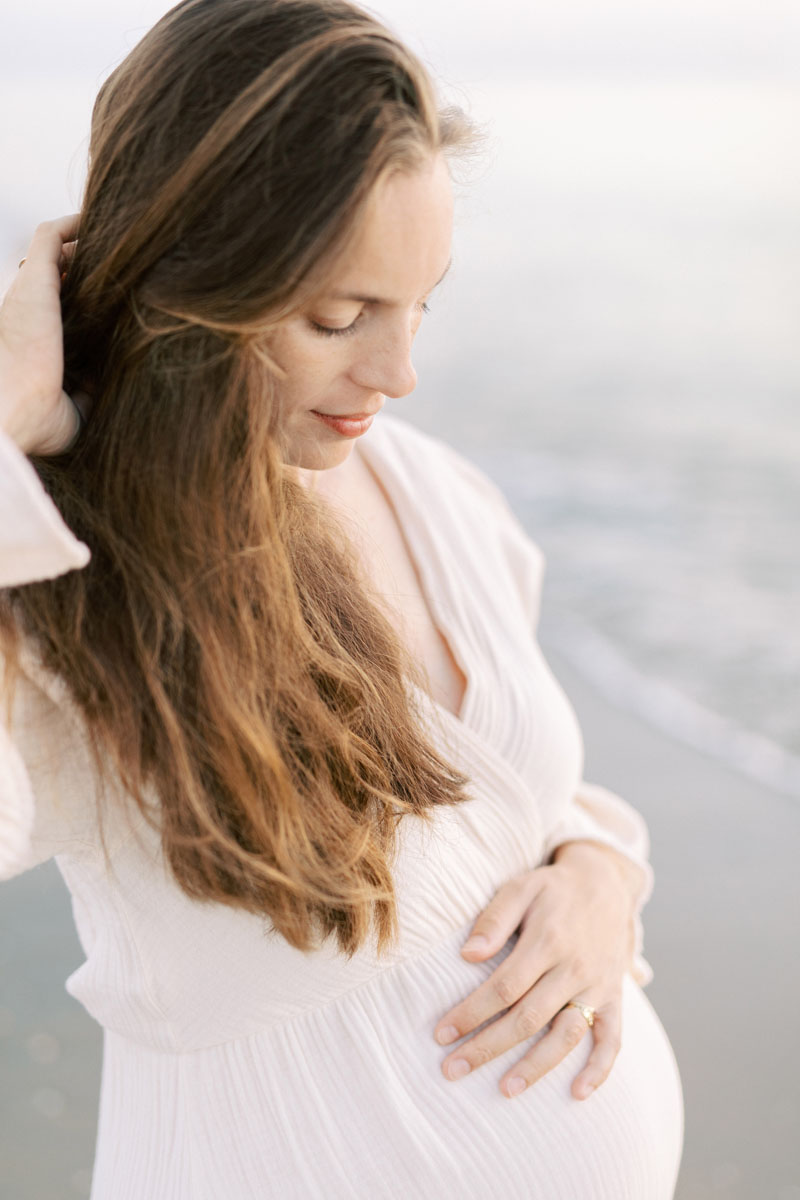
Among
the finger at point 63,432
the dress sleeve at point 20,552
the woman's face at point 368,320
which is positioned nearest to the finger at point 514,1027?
the dress sleeve at point 20,552

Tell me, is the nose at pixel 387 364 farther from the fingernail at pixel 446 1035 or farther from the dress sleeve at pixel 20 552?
the fingernail at pixel 446 1035

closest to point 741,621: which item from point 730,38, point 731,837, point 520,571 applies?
point 731,837

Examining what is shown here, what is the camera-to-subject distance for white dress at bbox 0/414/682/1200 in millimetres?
1160

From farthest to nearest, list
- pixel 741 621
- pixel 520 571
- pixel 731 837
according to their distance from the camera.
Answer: pixel 741 621, pixel 731 837, pixel 520 571

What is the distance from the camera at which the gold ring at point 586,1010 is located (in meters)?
1.38

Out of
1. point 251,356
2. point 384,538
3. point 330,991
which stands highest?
point 251,356

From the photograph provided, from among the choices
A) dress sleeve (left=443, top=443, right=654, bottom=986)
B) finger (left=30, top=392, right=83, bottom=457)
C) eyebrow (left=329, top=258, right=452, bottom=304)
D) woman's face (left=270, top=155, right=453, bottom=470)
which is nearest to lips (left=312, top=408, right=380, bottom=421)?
woman's face (left=270, top=155, right=453, bottom=470)

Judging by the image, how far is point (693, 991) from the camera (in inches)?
93.7

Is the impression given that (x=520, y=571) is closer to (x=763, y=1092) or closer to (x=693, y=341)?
(x=763, y=1092)

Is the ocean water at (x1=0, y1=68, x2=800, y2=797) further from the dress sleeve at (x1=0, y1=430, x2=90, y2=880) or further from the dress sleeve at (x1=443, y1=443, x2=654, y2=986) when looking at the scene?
→ the dress sleeve at (x1=0, y1=430, x2=90, y2=880)

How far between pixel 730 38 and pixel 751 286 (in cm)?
260

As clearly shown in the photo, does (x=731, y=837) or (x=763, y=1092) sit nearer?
(x=763, y=1092)

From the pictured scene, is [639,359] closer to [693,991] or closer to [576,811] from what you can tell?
[693,991]

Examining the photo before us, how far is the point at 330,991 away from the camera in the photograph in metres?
1.23
